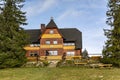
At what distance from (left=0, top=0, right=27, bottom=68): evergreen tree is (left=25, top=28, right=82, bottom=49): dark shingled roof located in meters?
17.4

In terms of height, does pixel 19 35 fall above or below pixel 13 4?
below

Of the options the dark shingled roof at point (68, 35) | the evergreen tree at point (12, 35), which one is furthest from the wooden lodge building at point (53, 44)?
the evergreen tree at point (12, 35)

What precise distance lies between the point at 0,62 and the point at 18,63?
2.67m

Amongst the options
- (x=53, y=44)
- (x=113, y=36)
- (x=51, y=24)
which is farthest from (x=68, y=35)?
(x=113, y=36)

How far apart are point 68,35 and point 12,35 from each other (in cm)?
2226

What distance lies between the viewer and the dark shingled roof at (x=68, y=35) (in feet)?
193

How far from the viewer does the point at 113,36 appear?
39.5 metres

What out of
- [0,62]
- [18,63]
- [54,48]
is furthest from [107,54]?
[54,48]

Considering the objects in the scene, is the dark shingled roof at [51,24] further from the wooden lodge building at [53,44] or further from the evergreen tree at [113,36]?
the evergreen tree at [113,36]

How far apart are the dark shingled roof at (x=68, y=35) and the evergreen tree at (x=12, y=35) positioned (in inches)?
687

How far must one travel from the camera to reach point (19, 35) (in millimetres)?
39781

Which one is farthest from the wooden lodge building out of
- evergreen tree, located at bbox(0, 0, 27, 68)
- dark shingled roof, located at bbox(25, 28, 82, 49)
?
evergreen tree, located at bbox(0, 0, 27, 68)

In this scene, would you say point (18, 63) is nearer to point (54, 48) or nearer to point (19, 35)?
point (19, 35)

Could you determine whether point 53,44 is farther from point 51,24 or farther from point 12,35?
point 12,35
